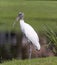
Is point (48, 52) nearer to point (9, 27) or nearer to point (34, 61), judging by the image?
point (34, 61)

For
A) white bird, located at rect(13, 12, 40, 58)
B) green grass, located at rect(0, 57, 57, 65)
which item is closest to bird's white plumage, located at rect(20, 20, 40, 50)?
white bird, located at rect(13, 12, 40, 58)

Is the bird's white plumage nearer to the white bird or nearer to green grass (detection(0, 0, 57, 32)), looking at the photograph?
the white bird

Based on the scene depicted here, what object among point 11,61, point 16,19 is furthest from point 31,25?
point 11,61

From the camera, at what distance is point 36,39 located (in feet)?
16.7

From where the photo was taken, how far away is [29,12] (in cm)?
552

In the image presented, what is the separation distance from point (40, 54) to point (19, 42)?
35cm

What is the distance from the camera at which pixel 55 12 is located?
215 inches

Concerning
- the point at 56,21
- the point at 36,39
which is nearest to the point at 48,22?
the point at 56,21

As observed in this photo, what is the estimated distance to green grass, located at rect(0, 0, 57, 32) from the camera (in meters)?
5.43

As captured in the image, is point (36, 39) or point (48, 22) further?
point (48, 22)

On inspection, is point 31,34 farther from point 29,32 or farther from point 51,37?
point 51,37

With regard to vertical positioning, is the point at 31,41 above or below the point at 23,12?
below

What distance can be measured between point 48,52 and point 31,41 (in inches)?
13.1

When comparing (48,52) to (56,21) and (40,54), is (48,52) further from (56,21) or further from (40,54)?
(56,21)
